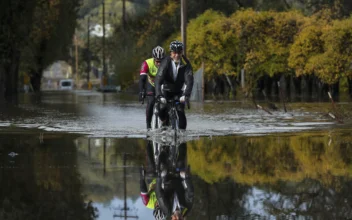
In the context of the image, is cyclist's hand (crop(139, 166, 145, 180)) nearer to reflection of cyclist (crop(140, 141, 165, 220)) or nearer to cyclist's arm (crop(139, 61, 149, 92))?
reflection of cyclist (crop(140, 141, 165, 220))

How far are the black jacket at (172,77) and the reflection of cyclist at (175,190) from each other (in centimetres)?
431

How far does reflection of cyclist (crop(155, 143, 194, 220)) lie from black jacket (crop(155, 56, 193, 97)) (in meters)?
4.31

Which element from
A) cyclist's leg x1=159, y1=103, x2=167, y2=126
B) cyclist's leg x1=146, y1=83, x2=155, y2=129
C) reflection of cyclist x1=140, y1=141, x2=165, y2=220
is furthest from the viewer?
cyclist's leg x1=146, y1=83, x2=155, y2=129

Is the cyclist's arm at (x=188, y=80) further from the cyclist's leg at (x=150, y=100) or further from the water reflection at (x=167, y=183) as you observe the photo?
the water reflection at (x=167, y=183)

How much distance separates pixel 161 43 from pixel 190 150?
63.1 meters

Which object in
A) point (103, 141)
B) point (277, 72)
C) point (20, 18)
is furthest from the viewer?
point (277, 72)

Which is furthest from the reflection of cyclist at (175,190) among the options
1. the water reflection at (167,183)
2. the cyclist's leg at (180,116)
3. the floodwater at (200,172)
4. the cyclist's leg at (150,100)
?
the cyclist's leg at (150,100)

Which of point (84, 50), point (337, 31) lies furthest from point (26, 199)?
point (84, 50)

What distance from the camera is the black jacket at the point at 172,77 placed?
57.2 ft

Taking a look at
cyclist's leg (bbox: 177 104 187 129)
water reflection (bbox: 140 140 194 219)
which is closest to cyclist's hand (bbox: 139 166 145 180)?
water reflection (bbox: 140 140 194 219)

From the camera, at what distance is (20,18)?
57906 millimetres

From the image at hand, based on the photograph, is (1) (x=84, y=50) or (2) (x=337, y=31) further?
(1) (x=84, y=50)

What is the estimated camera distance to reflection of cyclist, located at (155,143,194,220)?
8.45 metres

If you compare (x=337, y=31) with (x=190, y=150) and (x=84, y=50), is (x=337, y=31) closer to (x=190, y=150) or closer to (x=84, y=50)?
(x=190, y=150)
